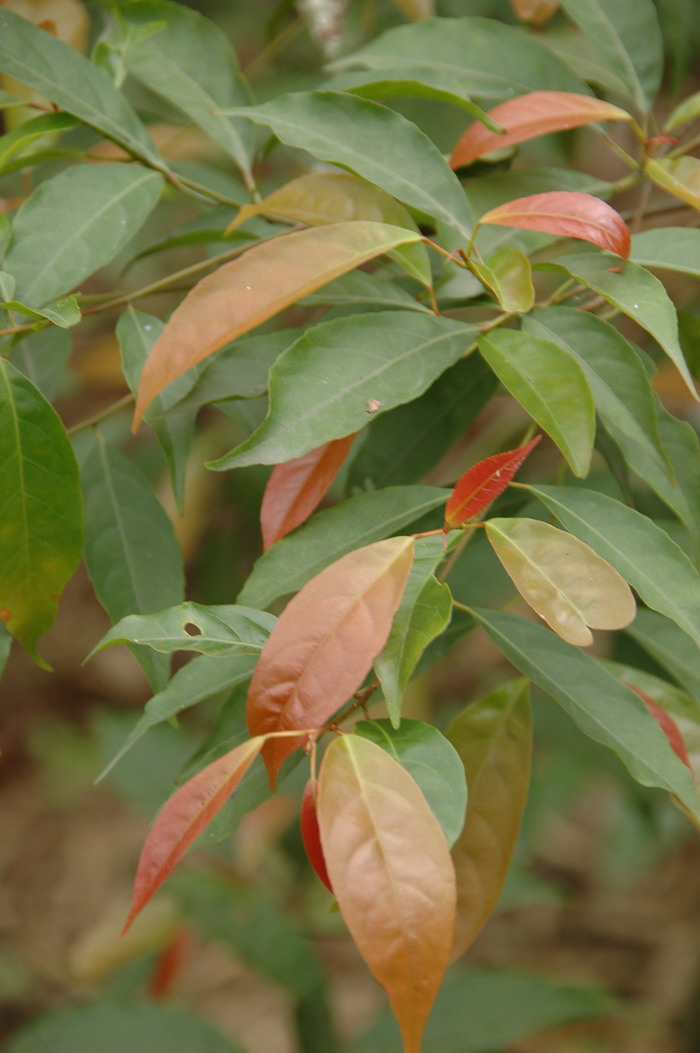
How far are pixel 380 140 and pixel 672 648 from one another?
435 millimetres

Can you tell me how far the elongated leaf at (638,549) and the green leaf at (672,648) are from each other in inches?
7.4

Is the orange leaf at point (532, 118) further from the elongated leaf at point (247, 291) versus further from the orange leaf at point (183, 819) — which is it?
the orange leaf at point (183, 819)

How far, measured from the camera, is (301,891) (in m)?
1.98

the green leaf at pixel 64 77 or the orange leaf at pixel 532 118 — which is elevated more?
the green leaf at pixel 64 77

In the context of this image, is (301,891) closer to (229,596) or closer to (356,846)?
(229,596)

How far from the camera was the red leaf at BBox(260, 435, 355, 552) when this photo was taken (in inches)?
25.1

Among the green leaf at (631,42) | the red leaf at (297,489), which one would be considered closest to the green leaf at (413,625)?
the red leaf at (297,489)

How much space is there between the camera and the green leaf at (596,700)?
544 millimetres

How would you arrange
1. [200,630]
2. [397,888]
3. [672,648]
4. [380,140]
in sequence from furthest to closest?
[672,648], [380,140], [200,630], [397,888]

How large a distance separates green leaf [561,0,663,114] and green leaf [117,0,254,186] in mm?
294

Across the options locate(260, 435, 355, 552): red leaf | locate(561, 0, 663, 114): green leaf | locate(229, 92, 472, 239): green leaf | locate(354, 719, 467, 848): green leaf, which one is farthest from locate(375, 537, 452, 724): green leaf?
locate(561, 0, 663, 114): green leaf

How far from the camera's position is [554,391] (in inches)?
21.3

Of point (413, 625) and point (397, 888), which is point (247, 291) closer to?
point (413, 625)

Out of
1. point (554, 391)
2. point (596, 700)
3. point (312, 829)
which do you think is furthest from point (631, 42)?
point (312, 829)
